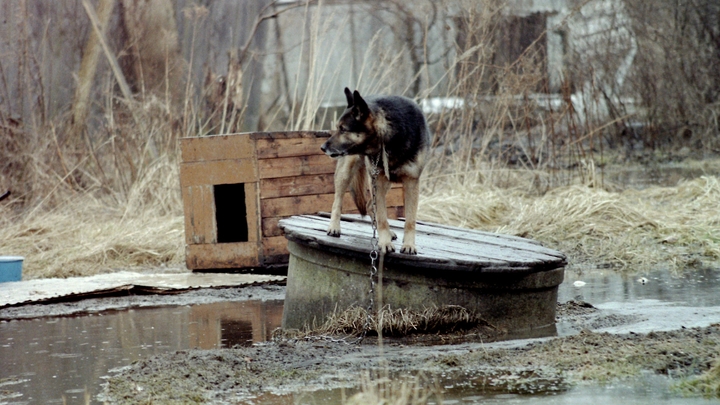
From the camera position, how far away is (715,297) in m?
6.71

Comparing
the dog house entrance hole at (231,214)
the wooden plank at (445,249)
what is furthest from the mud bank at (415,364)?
the dog house entrance hole at (231,214)

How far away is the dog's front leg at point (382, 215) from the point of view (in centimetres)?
559

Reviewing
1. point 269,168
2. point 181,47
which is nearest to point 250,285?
point 269,168

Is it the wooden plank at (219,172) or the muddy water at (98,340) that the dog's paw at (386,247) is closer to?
the muddy water at (98,340)

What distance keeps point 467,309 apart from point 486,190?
20.4 feet

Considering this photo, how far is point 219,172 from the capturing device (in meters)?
8.48

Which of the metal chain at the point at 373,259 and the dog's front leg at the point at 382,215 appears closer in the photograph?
the metal chain at the point at 373,259

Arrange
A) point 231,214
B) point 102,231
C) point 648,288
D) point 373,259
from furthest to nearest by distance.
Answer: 1. point 102,231
2. point 231,214
3. point 648,288
4. point 373,259

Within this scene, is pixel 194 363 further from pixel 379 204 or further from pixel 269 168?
pixel 269 168

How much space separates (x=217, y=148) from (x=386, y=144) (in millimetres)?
3146

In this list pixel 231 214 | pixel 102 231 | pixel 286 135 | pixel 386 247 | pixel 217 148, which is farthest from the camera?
pixel 102 231

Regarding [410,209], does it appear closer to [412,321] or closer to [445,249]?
[445,249]

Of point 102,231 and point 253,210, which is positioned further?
point 102,231

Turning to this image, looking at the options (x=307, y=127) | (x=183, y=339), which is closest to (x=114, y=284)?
(x=183, y=339)
